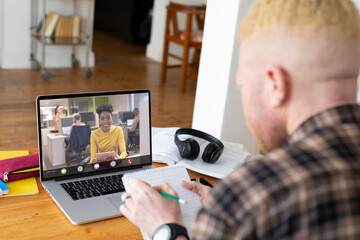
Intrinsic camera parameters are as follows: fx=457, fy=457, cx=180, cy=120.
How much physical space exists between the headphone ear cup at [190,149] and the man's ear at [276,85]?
2.51 feet

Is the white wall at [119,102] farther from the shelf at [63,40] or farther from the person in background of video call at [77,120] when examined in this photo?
the shelf at [63,40]

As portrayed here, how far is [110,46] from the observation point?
6.49m

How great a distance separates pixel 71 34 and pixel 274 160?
458 centimetres

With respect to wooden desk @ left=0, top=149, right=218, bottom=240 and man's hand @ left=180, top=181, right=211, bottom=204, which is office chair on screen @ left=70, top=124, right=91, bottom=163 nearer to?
wooden desk @ left=0, top=149, right=218, bottom=240

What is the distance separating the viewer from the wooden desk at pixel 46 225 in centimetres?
104

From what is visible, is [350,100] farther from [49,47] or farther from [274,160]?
[49,47]

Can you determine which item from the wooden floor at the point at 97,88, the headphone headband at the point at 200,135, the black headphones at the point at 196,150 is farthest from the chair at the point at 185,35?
the black headphones at the point at 196,150

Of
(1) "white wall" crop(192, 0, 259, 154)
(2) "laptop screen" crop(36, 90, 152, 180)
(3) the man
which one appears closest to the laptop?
(2) "laptop screen" crop(36, 90, 152, 180)

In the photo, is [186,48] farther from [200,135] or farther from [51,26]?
[200,135]


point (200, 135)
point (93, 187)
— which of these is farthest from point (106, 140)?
point (200, 135)

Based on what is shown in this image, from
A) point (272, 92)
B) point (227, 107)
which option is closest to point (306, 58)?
point (272, 92)

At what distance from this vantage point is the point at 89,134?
126 cm

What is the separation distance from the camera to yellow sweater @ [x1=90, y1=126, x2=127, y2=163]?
4.19 ft

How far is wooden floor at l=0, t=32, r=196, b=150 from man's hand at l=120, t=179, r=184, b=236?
226 cm
